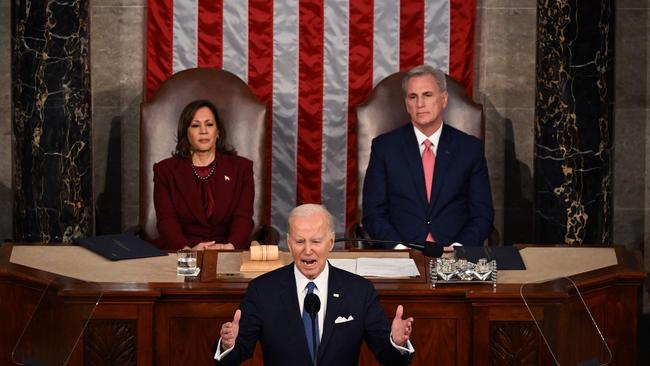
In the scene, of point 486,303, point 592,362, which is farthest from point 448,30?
point 592,362

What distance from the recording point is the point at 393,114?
7.21 meters

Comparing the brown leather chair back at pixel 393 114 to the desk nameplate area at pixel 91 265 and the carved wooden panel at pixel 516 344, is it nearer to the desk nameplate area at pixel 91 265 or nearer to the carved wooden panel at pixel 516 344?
the desk nameplate area at pixel 91 265

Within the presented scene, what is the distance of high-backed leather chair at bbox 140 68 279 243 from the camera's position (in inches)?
283

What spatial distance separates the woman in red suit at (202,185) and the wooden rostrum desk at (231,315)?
149cm

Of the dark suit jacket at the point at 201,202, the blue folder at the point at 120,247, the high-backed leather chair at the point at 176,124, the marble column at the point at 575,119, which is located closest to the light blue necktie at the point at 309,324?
the blue folder at the point at 120,247

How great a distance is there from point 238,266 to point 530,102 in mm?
3209

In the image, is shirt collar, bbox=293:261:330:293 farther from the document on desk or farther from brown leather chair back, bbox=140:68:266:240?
brown leather chair back, bbox=140:68:266:240

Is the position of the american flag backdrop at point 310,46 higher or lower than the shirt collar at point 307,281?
higher

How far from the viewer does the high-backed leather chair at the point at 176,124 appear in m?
7.19

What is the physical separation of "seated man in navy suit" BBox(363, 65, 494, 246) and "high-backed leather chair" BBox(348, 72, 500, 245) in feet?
1.57

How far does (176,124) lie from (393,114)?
1268 millimetres

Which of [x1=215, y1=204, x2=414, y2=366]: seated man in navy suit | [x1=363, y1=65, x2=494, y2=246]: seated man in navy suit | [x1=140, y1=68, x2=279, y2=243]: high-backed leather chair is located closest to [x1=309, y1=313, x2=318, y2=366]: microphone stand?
[x1=215, y1=204, x2=414, y2=366]: seated man in navy suit

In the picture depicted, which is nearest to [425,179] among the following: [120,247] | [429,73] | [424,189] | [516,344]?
[424,189]

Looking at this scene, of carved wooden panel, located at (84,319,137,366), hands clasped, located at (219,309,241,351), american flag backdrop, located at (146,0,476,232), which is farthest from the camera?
american flag backdrop, located at (146,0,476,232)
